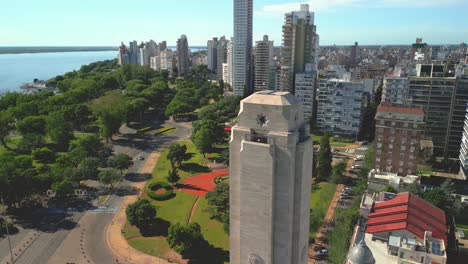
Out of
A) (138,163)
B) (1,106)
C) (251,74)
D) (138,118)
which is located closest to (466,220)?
(138,163)

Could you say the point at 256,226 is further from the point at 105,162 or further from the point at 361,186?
the point at 105,162

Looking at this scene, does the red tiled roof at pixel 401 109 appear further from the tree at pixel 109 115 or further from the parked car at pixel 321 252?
the tree at pixel 109 115

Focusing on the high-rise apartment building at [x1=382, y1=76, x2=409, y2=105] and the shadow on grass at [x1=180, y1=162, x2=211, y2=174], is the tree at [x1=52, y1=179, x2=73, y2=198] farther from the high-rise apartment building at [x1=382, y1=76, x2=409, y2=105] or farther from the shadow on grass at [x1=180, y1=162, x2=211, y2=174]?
the high-rise apartment building at [x1=382, y1=76, x2=409, y2=105]

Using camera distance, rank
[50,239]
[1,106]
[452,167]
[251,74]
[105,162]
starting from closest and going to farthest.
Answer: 1. [50,239]
2. [105,162]
3. [452,167]
4. [1,106]
5. [251,74]

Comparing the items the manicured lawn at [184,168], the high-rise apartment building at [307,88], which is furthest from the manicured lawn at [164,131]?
the high-rise apartment building at [307,88]

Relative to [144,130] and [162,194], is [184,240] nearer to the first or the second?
[162,194]

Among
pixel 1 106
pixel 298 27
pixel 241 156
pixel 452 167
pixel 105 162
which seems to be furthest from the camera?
pixel 298 27

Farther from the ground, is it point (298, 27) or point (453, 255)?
point (298, 27)
